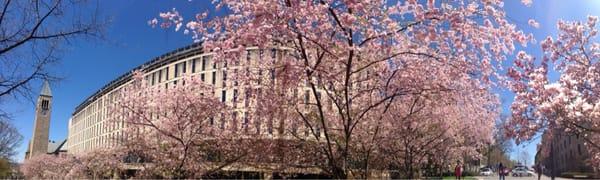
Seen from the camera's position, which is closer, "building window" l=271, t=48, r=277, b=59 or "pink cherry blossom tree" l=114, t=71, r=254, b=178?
"building window" l=271, t=48, r=277, b=59

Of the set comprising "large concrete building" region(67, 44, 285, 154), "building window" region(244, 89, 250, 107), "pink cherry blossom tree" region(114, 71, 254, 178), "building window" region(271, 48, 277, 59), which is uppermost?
"large concrete building" region(67, 44, 285, 154)

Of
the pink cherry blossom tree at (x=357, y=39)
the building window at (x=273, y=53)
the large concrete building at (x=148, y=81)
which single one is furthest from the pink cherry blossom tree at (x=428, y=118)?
the large concrete building at (x=148, y=81)

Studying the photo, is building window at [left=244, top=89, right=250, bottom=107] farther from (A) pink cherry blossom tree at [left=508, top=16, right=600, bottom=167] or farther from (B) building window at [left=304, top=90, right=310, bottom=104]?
(A) pink cherry blossom tree at [left=508, top=16, right=600, bottom=167]

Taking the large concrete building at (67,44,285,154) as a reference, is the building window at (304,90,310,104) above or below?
below

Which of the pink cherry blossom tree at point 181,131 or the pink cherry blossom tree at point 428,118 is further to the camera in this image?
the pink cherry blossom tree at point 181,131

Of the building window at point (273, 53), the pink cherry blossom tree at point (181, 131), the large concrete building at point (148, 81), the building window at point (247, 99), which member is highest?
the large concrete building at point (148, 81)

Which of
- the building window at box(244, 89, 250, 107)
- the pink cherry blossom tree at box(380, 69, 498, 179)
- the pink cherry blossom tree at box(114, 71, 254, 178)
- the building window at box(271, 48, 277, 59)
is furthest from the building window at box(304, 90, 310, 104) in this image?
the pink cherry blossom tree at box(114, 71, 254, 178)

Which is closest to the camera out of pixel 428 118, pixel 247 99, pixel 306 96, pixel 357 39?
pixel 357 39

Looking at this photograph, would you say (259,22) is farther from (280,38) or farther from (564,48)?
(564,48)

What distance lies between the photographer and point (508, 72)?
9156mm

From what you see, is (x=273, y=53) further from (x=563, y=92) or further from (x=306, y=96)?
(x=563, y=92)

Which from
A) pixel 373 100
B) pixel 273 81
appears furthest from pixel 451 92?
pixel 273 81

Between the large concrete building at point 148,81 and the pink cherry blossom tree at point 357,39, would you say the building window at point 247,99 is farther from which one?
the pink cherry blossom tree at point 357,39

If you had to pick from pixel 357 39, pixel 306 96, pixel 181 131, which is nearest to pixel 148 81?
pixel 181 131
